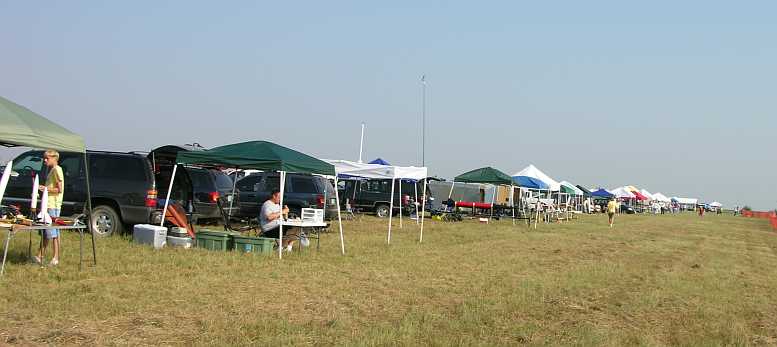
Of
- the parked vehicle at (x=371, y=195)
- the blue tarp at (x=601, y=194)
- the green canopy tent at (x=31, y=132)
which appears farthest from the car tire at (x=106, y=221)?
the blue tarp at (x=601, y=194)

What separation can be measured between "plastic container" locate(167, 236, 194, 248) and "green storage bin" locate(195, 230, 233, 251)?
20 centimetres

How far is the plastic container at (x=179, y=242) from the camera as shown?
38.2 ft

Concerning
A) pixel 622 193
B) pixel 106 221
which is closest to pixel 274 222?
pixel 106 221

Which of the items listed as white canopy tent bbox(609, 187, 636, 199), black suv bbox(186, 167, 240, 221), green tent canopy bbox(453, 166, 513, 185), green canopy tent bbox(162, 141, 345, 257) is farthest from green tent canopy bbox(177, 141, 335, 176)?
white canopy tent bbox(609, 187, 636, 199)

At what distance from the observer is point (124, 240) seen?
12000 mm

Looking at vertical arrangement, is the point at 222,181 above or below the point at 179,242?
above

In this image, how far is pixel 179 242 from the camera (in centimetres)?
1165

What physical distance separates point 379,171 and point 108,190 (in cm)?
642

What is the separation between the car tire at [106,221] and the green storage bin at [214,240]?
1.87 metres

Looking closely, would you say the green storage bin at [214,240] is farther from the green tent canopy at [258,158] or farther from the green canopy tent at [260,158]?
the green tent canopy at [258,158]

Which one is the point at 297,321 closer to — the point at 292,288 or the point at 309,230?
the point at 292,288

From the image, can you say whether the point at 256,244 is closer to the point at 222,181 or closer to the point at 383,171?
the point at 222,181

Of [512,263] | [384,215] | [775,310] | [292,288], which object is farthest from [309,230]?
[384,215]

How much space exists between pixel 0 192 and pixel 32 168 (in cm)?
572
